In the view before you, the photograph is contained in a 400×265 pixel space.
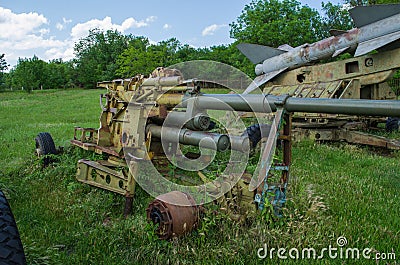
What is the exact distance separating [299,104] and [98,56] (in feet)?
238

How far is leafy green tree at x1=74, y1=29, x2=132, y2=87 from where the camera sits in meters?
64.8

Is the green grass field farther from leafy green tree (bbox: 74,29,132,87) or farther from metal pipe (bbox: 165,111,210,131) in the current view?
leafy green tree (bbox: 74,29,132,87)

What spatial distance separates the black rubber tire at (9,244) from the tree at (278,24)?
29.9 m

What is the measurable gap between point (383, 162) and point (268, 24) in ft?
84.3

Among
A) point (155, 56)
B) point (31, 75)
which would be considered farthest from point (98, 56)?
point (155, 56)

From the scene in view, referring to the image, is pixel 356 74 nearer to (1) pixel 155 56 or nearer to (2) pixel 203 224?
(2) pixel 203 224

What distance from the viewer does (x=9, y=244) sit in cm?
252

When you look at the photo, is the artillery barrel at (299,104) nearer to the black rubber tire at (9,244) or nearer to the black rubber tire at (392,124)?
the black rubber tire at (9,244)

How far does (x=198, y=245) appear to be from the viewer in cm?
377

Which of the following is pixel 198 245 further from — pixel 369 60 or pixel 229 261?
pixel 369 60

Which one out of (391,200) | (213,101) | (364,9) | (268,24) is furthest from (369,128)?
(268,24)

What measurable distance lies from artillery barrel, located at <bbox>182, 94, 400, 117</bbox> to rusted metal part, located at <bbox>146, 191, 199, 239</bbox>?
1.12 metres

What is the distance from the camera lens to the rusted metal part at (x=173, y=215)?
369 centimetres

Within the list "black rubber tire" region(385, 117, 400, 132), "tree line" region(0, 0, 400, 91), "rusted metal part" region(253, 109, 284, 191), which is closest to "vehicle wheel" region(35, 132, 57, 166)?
"rusted metal part" region(253, 109, 284, 191)
